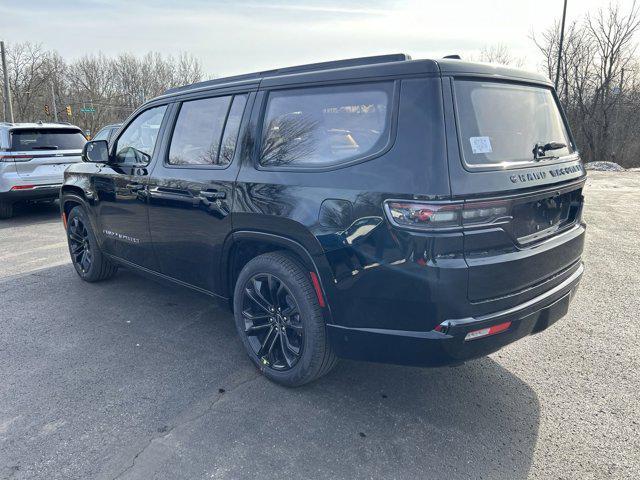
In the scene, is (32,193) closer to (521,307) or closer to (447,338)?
(447,338)

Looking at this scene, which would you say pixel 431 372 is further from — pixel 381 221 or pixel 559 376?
pixel 381 221

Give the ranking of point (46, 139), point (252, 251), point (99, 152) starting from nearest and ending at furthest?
1. point (252, 251)
2. point (99, 152)
3. point (46, 139)

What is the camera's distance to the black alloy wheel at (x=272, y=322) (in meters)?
2.91

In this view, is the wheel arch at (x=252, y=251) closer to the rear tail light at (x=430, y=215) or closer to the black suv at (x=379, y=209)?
the black suv at (x=379, y=209)

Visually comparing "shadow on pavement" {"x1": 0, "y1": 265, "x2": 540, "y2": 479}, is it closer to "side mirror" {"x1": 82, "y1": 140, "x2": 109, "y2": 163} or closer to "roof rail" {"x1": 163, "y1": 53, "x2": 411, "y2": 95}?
"side mirror" {"x1": 82, "y1": 140, "x2": 109, "y2": 163}

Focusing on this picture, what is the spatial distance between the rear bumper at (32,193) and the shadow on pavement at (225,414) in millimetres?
5708

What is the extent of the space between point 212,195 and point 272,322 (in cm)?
96

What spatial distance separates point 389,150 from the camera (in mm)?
2340

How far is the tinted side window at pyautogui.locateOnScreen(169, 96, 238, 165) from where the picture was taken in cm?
333

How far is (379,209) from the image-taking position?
2.30 m

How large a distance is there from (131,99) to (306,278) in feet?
190

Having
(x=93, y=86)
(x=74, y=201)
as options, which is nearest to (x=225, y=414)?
(x=74, y=201)

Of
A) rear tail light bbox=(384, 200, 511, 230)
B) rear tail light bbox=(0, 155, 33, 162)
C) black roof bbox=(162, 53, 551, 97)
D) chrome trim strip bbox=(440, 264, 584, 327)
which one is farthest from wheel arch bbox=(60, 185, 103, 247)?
rear tail light bbox=(0, 155, 33, 162)

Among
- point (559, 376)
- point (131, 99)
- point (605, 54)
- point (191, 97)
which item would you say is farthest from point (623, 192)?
point (131, 99)
